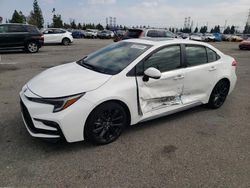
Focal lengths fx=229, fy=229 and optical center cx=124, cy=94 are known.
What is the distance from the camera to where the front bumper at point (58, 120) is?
2854mm

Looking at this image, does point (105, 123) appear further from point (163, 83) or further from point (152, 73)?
point (163, 83)

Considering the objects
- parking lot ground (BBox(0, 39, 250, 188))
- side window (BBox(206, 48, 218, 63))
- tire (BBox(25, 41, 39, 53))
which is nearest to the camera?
parking lot ground (BBox(0, 39, 250, 188))

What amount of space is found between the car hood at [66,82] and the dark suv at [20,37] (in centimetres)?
1001

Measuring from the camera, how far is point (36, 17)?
60188 mm

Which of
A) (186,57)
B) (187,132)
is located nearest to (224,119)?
(187,132)

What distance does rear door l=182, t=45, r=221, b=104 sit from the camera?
13.6 ft

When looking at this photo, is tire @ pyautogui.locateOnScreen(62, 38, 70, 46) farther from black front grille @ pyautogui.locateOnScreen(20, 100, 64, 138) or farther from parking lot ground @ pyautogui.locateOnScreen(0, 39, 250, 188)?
black front grille @ pyautogui.locateOnScreen(20, 100, 64, 138)

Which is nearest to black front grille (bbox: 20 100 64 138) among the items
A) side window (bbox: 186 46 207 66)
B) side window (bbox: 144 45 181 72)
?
side window (bbox: 144 45 181 72)

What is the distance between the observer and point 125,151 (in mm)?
3186

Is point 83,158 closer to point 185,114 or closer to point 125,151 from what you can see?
point 125,151

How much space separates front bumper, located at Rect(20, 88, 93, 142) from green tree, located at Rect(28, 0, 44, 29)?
59385 millimetres

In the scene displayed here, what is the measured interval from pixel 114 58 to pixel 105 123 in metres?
1.19

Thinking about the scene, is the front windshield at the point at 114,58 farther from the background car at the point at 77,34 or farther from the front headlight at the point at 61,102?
the background car at the point at 77,34

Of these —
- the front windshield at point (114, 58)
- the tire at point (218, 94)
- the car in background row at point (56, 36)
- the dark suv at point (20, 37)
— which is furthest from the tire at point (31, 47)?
the tire at point (218, 94)
